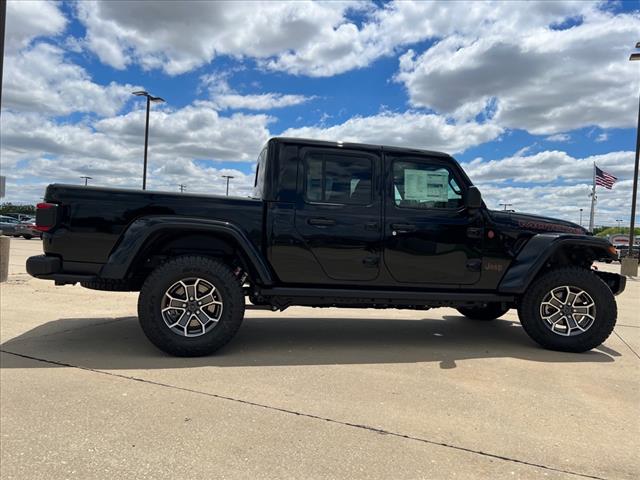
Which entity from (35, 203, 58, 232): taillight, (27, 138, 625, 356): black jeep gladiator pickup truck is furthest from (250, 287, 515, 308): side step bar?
(35, 203, 58, 232): taillight

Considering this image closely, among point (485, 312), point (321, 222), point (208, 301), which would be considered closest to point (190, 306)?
point (208, 301)

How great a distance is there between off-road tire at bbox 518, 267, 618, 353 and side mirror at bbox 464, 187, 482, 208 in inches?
39.6

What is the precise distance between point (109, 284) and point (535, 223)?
13.8 feet

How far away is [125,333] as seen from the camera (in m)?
5.18

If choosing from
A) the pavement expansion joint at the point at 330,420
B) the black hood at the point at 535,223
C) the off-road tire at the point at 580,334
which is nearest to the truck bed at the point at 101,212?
the pavement expansion joint at the point at 330,420

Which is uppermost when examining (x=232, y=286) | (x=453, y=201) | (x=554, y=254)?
(x=453, y=201)

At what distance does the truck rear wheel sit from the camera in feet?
13.8

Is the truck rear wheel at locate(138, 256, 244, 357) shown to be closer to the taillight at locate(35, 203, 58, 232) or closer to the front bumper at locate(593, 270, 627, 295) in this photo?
the taillight at locate(35, 203, 58, 232)

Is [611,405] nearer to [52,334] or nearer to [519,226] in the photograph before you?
[519,226]

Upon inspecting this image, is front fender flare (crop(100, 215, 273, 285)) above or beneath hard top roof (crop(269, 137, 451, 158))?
beneath

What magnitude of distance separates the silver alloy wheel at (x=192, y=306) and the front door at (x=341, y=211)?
982 mm

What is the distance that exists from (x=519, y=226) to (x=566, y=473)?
114 inches

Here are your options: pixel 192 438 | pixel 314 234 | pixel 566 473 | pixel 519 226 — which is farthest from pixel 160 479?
pixel 519 226

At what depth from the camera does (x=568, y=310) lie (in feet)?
16.0
